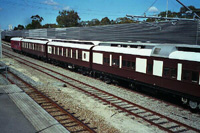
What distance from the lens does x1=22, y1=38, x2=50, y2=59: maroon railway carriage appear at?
103ft

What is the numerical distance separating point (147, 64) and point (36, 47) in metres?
25.7

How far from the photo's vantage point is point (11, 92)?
520 inches

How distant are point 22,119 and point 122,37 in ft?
70.7

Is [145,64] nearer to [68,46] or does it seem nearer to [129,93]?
[129,93]

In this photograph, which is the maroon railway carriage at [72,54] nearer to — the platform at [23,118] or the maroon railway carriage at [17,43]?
the platform at [23,118]

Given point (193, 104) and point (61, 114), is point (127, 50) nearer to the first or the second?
point (193, 104)

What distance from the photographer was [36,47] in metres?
34.3

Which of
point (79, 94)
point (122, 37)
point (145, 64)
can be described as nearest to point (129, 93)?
point (145, 64)

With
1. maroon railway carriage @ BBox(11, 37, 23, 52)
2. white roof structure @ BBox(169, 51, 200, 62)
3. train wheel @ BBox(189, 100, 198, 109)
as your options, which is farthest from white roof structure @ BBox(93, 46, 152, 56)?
maroon railway carriage @ BBox(11, 37, 23, 52)

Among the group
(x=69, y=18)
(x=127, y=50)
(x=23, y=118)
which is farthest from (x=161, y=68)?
(x=69, y=18)

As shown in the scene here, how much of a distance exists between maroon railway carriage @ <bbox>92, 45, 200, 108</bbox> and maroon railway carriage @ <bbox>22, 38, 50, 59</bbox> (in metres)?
17.1

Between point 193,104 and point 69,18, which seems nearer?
point 193,104

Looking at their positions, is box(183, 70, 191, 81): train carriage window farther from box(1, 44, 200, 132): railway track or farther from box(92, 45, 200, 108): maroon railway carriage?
box(1, 44, 200, 132): railway track

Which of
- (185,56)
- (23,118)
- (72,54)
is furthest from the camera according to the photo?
(72,54)
